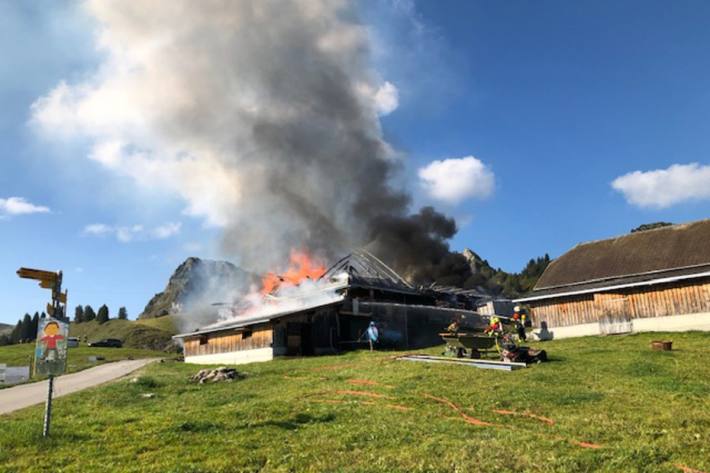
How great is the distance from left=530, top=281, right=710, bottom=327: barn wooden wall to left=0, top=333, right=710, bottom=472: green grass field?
1227 cm

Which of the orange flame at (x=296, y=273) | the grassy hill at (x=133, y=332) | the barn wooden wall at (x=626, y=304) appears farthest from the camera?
the grassy hill at (x=133, y=332)

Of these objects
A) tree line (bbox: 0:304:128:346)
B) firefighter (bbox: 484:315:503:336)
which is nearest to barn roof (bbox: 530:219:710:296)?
firefighter (bbox: 484:315:503:336)

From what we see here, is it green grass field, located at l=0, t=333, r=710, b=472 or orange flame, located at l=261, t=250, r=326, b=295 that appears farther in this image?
orange flame, located at l=261, t=250, r=326, b=295

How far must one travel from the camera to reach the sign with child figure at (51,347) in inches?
460

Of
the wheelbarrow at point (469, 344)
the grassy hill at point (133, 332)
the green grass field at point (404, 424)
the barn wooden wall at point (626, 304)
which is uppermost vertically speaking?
the grassy hill at point (133, 332)

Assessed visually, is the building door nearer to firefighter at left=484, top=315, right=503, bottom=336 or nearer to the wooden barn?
the wooden barn

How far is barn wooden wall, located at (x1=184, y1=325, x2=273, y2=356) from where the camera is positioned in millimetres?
Answer: 36906

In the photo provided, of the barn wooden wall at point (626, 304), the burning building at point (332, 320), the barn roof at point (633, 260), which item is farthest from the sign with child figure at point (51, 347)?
the barn roof at point (633, 260)

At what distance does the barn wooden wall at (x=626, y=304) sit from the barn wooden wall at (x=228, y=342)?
19.9 meters

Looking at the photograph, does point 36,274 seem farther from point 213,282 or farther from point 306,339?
point 213,282

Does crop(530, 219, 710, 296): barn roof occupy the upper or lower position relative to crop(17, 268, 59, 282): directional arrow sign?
upper

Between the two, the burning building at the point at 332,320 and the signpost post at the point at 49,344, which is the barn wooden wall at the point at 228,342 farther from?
the signpost post at the point at 49,344

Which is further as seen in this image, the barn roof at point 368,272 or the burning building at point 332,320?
the barn roof at point 368,272

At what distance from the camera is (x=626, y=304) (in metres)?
32.9
